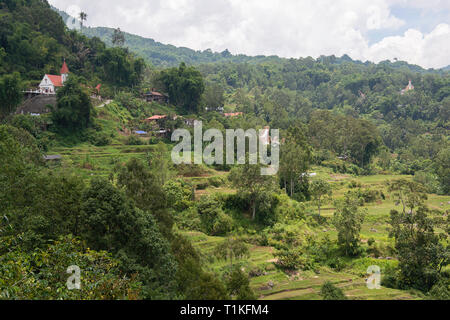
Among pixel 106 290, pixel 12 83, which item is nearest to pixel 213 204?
pixel 106 290

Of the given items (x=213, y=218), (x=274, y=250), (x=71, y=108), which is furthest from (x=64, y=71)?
(x=274, y=250)

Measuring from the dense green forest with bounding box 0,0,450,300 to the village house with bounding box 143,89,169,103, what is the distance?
163cm

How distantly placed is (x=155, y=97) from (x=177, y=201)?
112ft

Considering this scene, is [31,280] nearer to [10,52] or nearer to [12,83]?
[12,83]

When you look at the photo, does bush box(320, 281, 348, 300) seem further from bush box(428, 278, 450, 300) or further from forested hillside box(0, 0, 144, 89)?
forested hillside box(0, 0, 144, 89)

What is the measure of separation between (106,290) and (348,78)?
123103mm

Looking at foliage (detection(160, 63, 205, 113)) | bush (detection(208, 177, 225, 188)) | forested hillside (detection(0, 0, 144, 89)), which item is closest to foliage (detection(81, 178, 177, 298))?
bush (detection(208, 177, 225, 188))

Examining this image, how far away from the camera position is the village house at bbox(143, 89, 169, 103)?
5147cm

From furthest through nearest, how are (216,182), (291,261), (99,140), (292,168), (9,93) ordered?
(99,140) < (9,93) < (292,168) < (216,182) < (291,261)

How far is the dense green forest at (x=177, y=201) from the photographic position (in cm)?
1023

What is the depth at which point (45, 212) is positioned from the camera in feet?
39.2

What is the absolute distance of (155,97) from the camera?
52750mm

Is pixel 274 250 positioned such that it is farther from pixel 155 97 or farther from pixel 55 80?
pixel 155 97

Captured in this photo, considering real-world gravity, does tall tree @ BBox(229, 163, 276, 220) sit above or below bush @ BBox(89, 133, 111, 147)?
below
